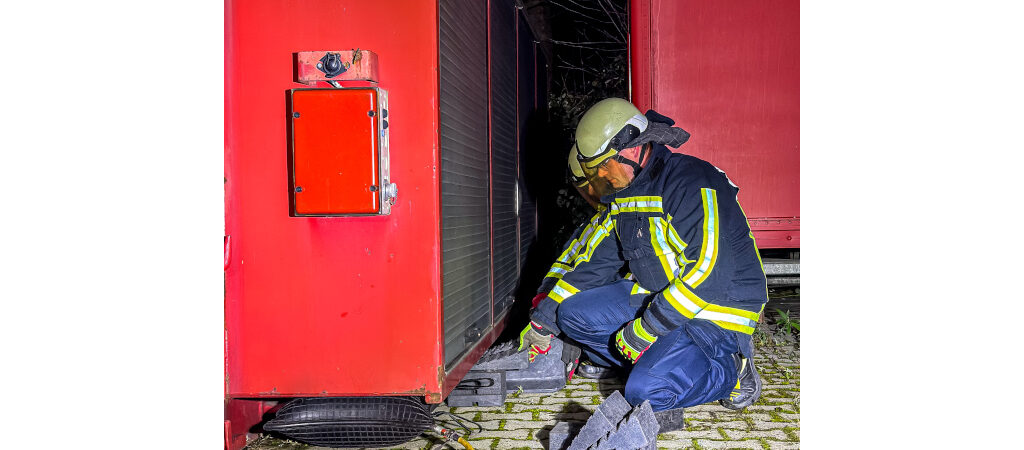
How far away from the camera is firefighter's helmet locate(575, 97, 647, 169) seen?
3191mm

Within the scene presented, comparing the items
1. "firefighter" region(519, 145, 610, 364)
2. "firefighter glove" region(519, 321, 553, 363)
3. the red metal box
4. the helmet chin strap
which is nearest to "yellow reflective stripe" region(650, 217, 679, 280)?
the helmet chin strap

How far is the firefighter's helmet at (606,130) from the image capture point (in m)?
3.19

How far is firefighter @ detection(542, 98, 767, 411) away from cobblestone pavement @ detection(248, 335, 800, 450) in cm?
13

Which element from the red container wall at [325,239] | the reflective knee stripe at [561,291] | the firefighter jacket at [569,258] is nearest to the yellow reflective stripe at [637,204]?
the firefighter jacket at [569,258]

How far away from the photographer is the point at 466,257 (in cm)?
291

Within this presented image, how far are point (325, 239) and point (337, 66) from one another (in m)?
0.61

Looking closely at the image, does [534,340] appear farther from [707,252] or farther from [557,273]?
[707,252]

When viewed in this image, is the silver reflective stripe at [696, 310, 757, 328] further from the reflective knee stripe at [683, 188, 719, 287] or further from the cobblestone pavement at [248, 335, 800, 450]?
the cobblestone pavement at [248, 335, 800, 450]

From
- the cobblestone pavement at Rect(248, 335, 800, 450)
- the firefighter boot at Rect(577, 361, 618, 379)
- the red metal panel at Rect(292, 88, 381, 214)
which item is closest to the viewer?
the red metal panel at Rect(292, 88, 381, 214)

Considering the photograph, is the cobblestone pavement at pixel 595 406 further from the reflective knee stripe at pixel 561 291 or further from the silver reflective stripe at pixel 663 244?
the silver reflective stripe at pixel 663 244

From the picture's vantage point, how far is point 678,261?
3293 millimetres

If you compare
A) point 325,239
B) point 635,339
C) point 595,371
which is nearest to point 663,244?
point 635,339

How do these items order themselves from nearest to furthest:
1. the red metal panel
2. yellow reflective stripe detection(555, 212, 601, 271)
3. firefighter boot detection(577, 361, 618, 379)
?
the red metal panel, yellow reflective stripe detection(555, 212, 601, 271), firefighter boot detection(577, 361, 618, 379)

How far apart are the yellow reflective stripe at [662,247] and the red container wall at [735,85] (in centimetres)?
89
